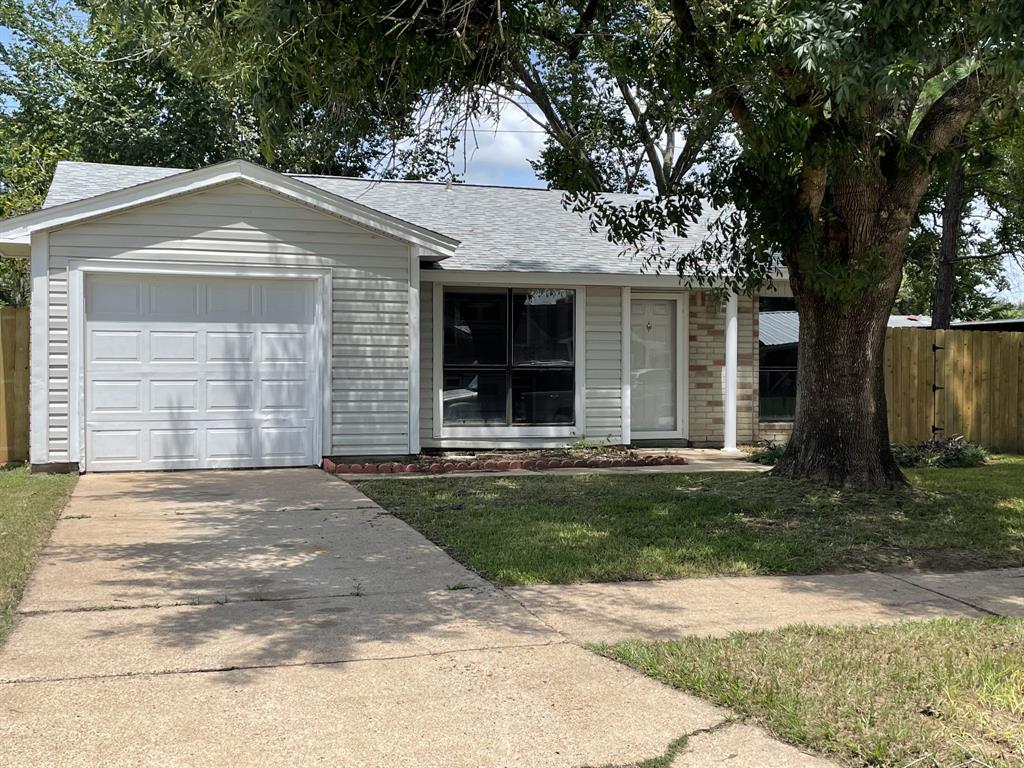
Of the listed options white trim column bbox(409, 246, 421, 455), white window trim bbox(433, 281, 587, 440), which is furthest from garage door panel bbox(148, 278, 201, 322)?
white window trim bbox(433, 281, 587, 440)

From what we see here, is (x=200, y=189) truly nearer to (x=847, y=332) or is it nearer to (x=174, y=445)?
(x=174, y=445)

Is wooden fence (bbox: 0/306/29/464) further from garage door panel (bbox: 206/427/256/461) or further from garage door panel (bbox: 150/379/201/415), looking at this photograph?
garage door panel (bbox: 206/427/256/461)

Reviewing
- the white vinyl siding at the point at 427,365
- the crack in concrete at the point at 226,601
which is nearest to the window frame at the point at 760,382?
the white vinyl siding at the point at 427,365

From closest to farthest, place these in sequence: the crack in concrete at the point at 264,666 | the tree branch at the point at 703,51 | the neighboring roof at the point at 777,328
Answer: the crack in concrete at the point at 264,666, the tree branch at the point at 703,51, the neighboring roof at the point at 777,328

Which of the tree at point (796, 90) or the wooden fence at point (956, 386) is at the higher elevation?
the tree at point (796, 90)

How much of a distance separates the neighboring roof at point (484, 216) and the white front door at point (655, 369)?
979 mm

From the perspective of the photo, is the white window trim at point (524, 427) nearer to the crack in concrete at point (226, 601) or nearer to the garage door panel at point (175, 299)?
the garage door panel at point (175, 299)

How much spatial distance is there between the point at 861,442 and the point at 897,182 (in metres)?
2.41

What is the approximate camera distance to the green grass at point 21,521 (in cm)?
567

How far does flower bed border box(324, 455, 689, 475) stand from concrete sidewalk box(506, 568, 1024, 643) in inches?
236

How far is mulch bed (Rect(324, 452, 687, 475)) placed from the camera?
1177cm

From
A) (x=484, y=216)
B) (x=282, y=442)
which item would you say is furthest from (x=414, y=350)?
(x=484, y=216)

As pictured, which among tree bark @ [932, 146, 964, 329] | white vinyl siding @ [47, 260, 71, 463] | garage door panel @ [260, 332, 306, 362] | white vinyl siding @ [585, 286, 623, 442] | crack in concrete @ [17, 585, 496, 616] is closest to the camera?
crack in concrete @ [17, 585, 496, 616]

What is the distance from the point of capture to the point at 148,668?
4.36 metres
